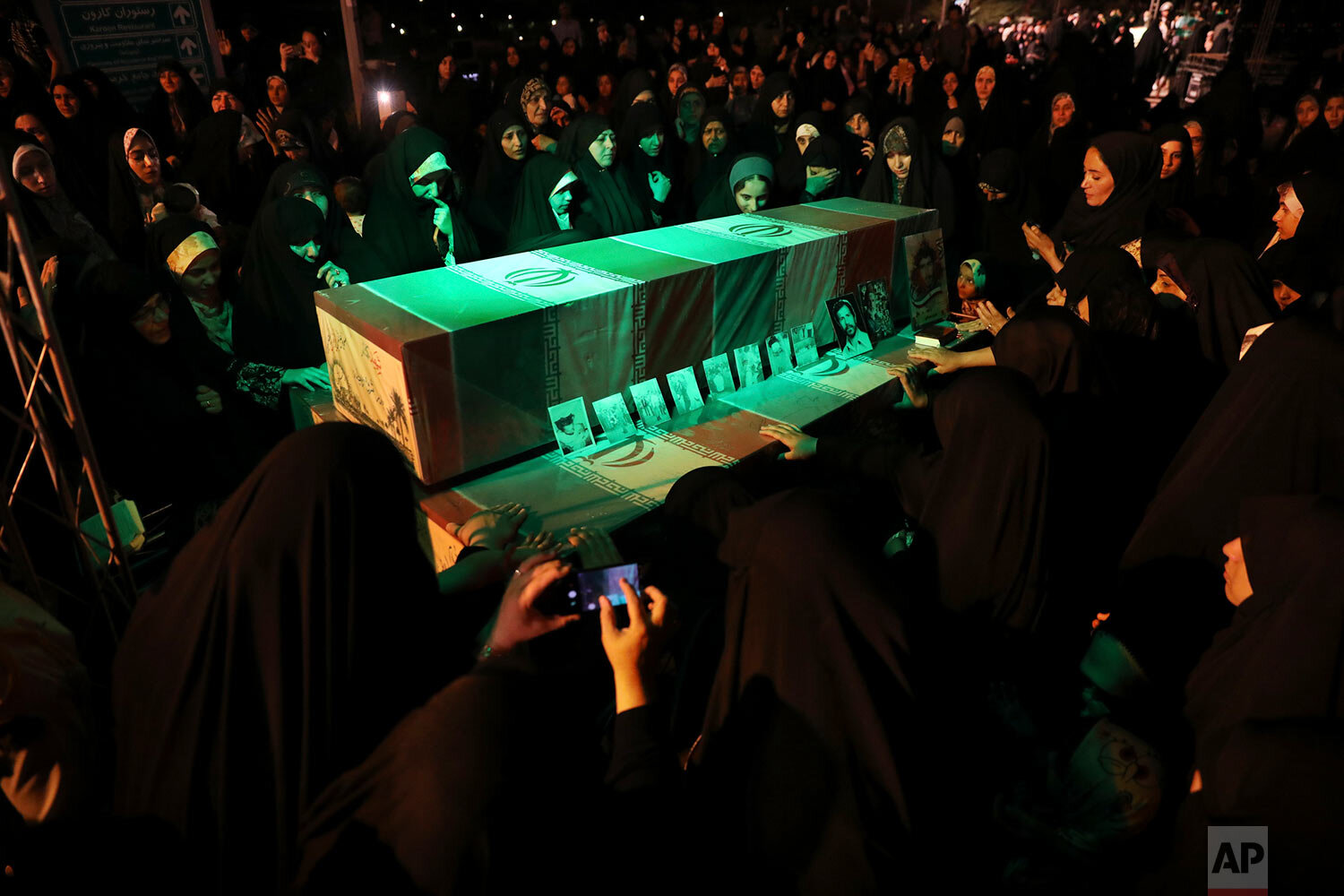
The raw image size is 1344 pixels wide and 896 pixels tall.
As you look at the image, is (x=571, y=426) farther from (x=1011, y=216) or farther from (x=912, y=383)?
(x=1011, y=216)

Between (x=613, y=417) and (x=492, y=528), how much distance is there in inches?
32.5

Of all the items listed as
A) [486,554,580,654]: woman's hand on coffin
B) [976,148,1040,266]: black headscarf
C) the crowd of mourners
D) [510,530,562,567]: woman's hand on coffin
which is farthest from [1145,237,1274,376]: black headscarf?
[486,554,580,654]: woman's hand on coffin

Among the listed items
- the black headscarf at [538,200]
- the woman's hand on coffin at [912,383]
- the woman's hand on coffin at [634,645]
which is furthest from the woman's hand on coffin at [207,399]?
the woman's hand on coffin at [912,383]

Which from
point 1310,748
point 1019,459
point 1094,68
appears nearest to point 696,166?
point 1019,459

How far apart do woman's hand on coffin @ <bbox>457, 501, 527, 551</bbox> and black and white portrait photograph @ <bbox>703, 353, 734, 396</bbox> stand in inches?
48.3

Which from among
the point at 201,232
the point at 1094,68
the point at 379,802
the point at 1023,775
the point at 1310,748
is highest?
the point at 1094,68

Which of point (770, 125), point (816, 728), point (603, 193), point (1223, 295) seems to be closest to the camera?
point (816, 728)

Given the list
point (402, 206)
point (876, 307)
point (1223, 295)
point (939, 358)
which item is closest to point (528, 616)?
point (939, 358)

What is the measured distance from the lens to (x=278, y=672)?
132 centimetres

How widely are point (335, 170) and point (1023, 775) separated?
8083mm

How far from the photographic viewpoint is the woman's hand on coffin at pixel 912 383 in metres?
3.60

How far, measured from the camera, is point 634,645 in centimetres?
160

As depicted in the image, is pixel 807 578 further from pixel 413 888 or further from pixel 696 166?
pixel 696 166

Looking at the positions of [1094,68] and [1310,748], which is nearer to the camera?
[1310,748]
